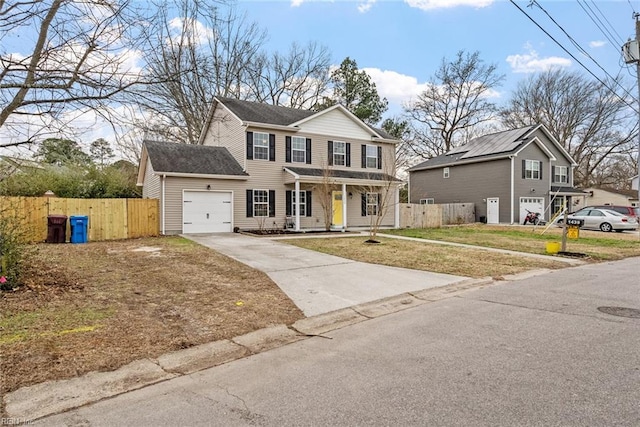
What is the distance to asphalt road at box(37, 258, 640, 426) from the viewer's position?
9.29ft

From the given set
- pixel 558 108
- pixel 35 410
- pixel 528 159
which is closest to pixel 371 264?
pixel 35 410

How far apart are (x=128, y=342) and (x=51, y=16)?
4813 mm

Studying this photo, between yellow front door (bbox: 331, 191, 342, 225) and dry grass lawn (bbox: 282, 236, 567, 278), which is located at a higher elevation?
yellow front door (bbox: 331, 191, 342, 225)

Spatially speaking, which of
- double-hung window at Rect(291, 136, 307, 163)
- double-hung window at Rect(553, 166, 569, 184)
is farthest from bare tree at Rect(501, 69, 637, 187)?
double-hung window at Rect(291, 136, 307, 163)

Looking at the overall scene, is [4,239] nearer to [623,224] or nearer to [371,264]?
[371,264]

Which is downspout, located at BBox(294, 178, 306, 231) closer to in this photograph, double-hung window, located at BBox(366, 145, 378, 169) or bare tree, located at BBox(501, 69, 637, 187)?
double-hung window, located at BBox(366, 145, 378, 169)

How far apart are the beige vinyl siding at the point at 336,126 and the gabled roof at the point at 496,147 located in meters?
11.3

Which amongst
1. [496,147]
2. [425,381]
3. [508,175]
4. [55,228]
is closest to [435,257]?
[425,381]

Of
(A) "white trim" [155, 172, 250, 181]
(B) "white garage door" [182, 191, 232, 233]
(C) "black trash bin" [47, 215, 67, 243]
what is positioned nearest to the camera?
(C) "black trash bin" [47, 215, 67, 243]

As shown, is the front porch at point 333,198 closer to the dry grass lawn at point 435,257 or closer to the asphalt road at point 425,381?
the dry grass lawn at point 435,257

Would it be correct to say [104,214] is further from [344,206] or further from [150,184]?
[344,206]

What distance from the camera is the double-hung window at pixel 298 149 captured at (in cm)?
2067

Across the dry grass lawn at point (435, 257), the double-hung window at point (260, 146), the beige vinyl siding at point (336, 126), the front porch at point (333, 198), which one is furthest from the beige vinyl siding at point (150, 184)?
the beige vinyl siding at point (336, 126)

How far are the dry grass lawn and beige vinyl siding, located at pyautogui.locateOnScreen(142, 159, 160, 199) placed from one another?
726cm
